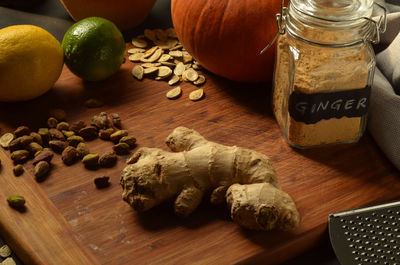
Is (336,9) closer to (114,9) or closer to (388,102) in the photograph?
(388,102)

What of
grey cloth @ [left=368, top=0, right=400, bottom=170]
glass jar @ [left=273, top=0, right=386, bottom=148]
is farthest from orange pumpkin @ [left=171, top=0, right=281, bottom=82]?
grey cloth @ [left=368, top=0, right=400, bottom=170]

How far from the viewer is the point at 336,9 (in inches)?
36.4

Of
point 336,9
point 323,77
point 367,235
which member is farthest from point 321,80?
point 367,235

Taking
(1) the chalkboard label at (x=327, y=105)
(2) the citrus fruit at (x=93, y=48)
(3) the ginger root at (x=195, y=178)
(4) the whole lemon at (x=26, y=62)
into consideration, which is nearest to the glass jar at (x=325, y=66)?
(1) the chalkboard label at (x=327, y=105)

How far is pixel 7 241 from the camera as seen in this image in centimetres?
94

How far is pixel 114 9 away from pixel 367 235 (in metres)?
0.78

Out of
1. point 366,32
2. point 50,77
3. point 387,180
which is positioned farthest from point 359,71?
point 50,77

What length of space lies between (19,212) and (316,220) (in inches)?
18.7

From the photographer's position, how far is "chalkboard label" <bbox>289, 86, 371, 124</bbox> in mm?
979

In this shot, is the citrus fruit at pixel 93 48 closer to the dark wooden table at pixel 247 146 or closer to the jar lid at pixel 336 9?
the dark wooden table at pixel 247 146

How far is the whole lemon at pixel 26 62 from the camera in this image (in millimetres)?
1099

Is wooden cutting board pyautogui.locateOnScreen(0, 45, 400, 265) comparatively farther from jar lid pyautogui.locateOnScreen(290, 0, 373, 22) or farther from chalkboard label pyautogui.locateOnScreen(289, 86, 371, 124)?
jar lid pyautogui.locateOnScreen(290, 0, 373, 22)

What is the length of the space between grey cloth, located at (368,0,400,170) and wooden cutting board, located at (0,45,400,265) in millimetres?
28

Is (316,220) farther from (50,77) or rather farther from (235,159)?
(50,77)
